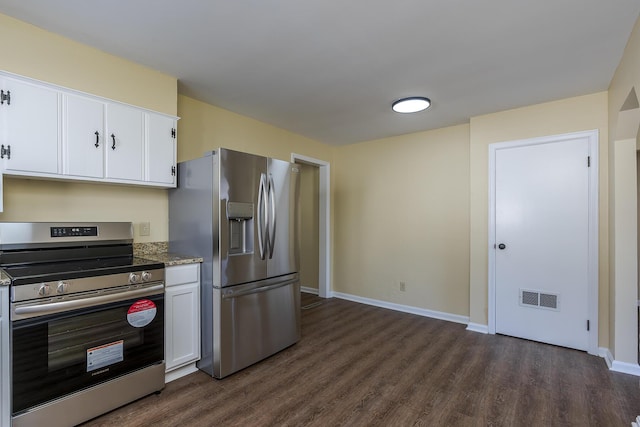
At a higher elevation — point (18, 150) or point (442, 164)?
point (442, 164)

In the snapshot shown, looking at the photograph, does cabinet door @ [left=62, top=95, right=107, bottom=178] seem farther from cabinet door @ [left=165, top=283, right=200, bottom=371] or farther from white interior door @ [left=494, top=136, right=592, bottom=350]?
white interior door @ [left=494, top=136, right=592, bottom=350]

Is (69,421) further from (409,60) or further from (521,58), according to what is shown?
(521,58)

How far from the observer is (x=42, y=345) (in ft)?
5.64

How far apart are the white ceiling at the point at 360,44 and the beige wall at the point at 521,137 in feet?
0.50

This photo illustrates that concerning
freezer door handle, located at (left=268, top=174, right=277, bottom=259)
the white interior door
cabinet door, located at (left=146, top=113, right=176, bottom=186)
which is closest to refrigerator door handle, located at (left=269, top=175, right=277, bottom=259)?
freezer door handle, located at (left=268, top=174, right=277, bottom=259)

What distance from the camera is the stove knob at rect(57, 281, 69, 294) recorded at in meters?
1.76

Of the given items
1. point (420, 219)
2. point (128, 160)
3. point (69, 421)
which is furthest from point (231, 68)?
point (420, 219)

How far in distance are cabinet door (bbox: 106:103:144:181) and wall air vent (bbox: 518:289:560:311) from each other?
3859mm

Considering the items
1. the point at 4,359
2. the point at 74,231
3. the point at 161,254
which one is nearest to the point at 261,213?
the point at 161,254

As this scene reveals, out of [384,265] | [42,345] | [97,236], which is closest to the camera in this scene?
[42,345]

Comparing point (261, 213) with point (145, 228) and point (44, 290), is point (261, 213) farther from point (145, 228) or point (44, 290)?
point (44, 290)

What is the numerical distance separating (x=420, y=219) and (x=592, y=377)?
7.46 ft

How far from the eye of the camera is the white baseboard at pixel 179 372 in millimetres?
2387

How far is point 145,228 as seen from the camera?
2684 mm
